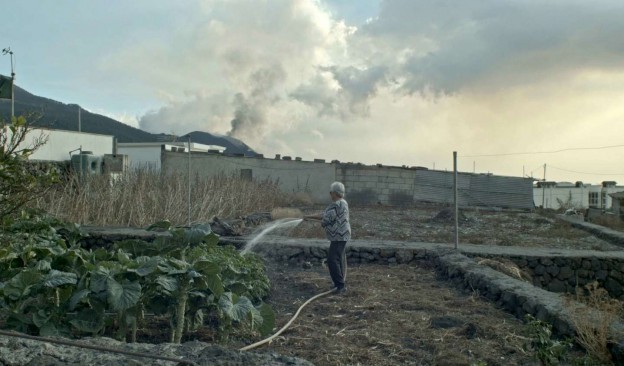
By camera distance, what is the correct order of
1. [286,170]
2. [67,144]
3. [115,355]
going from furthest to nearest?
[286,170], [67,144], [115,355]

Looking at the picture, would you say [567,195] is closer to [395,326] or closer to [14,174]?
[395,326]

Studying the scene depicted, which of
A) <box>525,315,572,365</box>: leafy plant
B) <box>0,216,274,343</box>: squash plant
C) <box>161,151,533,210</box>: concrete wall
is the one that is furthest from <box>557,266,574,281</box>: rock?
<box>161,151,533,210</box>: concrete wall

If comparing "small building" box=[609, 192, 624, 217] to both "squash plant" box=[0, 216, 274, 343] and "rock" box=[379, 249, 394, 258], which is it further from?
"squash plant" box=[0, 216, 274, 343]

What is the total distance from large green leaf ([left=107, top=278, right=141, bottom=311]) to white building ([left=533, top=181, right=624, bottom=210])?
4375 cm

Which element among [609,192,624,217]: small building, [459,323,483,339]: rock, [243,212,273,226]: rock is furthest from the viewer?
[609,192,624,217]: small building

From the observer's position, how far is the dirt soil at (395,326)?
5.59 meters

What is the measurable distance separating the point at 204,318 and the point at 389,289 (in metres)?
3.29

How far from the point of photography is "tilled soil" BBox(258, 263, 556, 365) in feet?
18.3

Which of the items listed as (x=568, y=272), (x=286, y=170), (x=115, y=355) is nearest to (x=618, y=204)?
(x=286, y=170)

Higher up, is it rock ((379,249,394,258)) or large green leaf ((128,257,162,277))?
large green leaf ((128,257,162,277))

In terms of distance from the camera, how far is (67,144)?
2559 cm

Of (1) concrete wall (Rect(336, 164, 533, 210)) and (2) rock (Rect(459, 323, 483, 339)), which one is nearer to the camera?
(2) rock (Rect(459, 323, 483, 339))

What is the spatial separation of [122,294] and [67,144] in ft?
73.1

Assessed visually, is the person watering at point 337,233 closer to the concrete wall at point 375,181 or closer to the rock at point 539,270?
the rock at point 539,270
